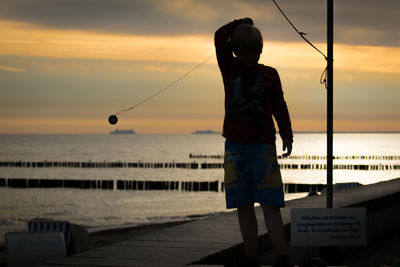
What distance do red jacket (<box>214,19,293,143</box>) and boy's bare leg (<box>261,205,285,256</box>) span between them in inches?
17.2

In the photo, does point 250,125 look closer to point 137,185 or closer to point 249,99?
point 249,99

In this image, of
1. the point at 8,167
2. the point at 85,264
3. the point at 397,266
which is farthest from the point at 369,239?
the point at 8,167

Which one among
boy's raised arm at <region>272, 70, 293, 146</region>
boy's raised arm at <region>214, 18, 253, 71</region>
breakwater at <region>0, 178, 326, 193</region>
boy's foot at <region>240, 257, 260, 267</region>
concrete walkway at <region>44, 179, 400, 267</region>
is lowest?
breakwater at <region>0, 178, 326, 193</region>

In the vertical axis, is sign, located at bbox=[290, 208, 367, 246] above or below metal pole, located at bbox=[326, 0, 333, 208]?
below

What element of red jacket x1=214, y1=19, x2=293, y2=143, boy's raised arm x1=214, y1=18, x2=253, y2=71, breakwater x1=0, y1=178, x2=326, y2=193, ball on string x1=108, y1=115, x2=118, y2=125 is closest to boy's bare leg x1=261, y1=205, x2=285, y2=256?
red jacket x1=214, y1=19, x2=293, y2=143

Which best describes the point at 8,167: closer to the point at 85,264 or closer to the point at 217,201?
the point at 217,201

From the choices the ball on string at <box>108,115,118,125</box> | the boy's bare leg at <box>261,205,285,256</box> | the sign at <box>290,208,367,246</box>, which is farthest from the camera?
the ball on string at <box>108,115,118,125</box>

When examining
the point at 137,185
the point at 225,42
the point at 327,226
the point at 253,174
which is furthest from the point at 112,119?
the point at 137,185

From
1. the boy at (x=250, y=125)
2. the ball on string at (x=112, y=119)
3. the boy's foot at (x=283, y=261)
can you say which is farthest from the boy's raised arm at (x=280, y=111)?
the ball on string at (x=112, y=119)

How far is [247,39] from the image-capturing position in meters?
4.25

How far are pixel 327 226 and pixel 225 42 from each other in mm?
1746

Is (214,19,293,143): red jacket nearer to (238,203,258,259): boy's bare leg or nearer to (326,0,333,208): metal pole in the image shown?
(238,203,258,259): boy's bare leg

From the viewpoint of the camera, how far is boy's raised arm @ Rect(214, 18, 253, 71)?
A: 4.36 m

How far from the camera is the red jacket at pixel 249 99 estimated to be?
4.31 metres
